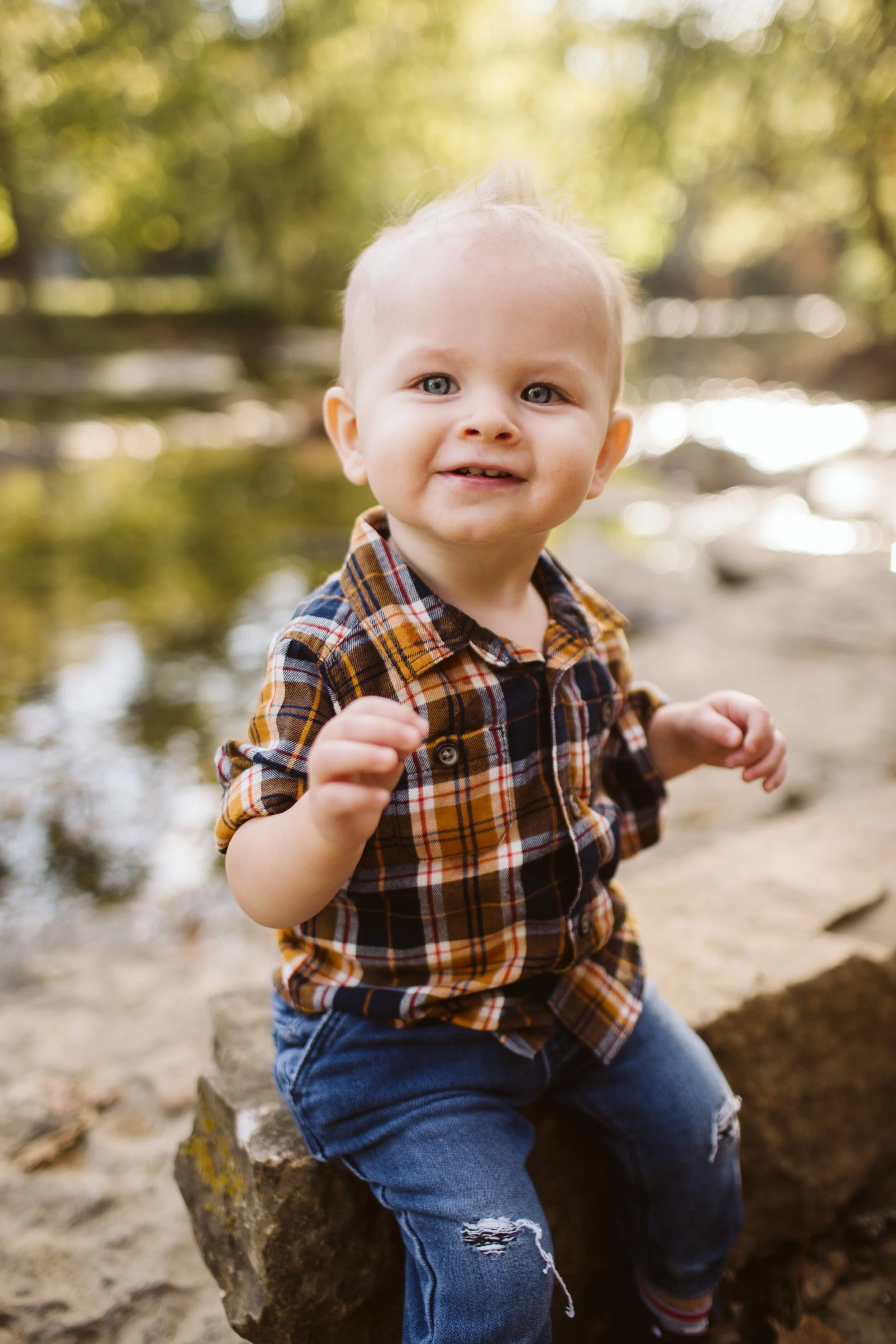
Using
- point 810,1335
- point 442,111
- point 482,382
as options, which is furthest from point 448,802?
point 442,111

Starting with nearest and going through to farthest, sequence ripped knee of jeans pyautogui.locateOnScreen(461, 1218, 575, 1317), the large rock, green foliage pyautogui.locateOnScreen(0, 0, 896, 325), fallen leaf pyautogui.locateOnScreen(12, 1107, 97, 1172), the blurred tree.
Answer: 1. ripped knee of jeans pyautogui.locateOnScreen(461, 1218, 575, 1317)
2. the large rock
3. fallen leaf pyautogui.locateOnScreen(12, 1107, 97, 1172)
4. the blurred tree
5. green foliage pyautogui.locateOnScreen(0, 0, 896, 325)

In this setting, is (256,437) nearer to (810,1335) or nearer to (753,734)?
(753,734)

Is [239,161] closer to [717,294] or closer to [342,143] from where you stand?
[342,143]

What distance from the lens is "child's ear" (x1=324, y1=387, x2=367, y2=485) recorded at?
4.33 feet

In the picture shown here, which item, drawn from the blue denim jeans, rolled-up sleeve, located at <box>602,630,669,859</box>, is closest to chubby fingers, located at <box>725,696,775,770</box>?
rolled-up sleeve, located at <box>602,630,669,859</box>

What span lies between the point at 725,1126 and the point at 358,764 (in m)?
0.79

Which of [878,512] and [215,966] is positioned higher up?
[878,512]

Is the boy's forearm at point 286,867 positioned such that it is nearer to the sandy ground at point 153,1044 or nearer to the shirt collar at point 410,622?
the shirt collar at point 410,622

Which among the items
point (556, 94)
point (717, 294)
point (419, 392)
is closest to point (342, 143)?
point (556, 94)

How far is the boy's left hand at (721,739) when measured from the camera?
4.76 ft

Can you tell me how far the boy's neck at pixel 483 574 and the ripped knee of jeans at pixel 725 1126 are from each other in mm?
658

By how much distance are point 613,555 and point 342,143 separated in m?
13.2

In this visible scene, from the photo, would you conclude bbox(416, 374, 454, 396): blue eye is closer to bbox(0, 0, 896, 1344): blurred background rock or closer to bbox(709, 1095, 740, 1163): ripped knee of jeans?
bbox(0, 0, 896, 1344): blurred background rock

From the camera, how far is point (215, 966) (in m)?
2.66
